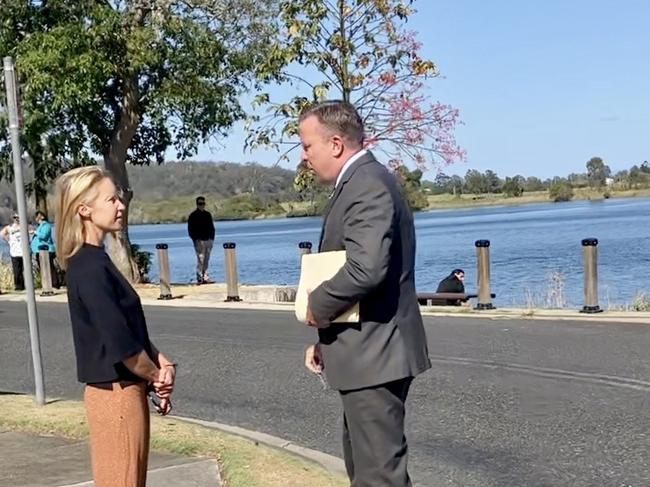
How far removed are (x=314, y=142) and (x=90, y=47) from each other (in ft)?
55.9

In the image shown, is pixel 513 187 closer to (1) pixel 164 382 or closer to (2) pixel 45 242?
(2) pixel 45 242

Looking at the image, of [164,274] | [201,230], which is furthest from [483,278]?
[201,230]

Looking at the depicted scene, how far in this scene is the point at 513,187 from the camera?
109 metres

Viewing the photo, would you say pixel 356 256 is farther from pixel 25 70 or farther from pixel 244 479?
pixel 25 70

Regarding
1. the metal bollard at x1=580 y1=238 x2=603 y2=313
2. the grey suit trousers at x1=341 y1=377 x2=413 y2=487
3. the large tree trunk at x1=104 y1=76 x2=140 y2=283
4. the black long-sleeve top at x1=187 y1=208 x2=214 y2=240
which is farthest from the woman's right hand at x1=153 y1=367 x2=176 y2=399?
the black long-sleeve top at x1=187 y1=208 x2=214 y2=240

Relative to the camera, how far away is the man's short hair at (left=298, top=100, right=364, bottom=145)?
4148mm

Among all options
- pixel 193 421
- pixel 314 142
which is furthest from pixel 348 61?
pixel 314 142

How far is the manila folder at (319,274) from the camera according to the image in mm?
4094

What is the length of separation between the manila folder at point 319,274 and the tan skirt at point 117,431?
2.46 feet

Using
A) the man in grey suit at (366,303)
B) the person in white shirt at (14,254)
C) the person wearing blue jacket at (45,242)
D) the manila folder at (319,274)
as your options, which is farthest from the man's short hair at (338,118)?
the person in white shirt at (14,254)

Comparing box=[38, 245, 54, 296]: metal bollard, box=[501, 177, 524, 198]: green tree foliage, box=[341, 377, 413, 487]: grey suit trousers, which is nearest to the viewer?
box=[341, 377, 413, 487]: grey suit trousers

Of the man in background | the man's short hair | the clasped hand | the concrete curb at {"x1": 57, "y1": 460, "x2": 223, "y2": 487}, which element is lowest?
the concrete curb at {"x1": 57, "y1": 460, "x2": 223, "y2": 487}

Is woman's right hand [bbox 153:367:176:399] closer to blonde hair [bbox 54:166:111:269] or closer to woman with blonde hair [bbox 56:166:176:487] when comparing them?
woman with blonde hair [bbox 56:166:176:487]

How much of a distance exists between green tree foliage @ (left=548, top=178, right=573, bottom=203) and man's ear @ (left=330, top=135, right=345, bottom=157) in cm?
11790
